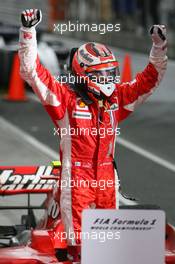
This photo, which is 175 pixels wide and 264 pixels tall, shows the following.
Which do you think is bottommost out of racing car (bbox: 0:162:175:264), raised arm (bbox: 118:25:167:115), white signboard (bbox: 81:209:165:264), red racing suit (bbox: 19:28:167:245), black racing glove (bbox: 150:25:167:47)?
racing car (bbox: 0:162:175:264)

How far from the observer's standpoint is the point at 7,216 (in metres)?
12.9

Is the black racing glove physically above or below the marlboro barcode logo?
above

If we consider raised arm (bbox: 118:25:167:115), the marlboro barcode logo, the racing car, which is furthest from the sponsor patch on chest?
the marlboro barcode logo

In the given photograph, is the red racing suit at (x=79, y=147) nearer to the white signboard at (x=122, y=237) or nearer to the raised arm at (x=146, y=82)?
the raised arm at (x=146, y=82)

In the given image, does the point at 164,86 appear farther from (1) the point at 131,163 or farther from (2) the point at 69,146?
(2) the point at 69,146

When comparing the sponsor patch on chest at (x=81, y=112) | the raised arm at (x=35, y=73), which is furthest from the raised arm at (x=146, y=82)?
the raised arm at (x=35, y=73)

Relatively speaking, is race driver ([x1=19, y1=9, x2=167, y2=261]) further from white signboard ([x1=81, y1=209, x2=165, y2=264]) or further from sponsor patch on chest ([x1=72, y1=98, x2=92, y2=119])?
white signboard ([x1=81, y1=209, x2=165, y2=264])

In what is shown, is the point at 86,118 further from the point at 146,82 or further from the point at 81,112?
the point at 146,82

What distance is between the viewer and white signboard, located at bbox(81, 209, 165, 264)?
8.33 m

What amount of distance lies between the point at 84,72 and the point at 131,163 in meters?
7.20

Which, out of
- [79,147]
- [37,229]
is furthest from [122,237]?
[37,229]

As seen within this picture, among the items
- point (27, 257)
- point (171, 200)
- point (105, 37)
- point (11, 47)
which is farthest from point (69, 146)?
point (105, 37)

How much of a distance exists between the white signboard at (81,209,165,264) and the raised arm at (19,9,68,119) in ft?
3.72

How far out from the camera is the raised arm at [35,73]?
882 cm
